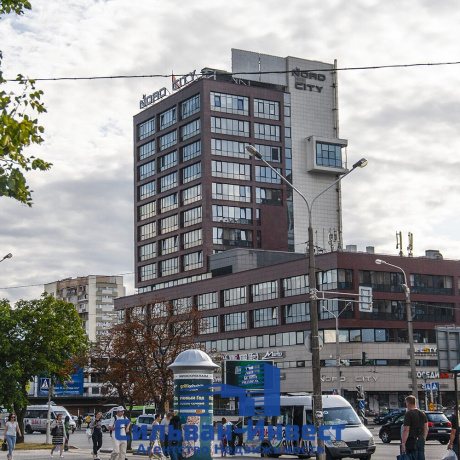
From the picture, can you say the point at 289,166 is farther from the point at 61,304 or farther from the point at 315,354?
the point at 315,354

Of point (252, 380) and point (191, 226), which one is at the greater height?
point (191, 226)

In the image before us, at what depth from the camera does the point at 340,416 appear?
28000mm

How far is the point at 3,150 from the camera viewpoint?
12.7 metres

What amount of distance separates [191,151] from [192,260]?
1352 centimetres

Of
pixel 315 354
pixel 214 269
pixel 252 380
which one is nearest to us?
pixel 315 354

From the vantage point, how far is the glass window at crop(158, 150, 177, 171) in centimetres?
10738

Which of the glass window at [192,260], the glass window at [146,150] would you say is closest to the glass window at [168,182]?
the glass window at [146,150]

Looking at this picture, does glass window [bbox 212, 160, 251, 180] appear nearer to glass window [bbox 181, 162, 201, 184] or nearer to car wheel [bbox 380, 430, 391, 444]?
glass window [bbox 181, 162, 201, 184]

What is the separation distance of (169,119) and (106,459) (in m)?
80.6

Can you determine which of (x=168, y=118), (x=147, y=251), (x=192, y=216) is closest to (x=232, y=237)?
(x=192, y=216)

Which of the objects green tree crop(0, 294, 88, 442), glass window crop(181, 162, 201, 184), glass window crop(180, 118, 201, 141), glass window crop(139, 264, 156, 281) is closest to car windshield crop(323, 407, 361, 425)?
green tree crop(0, 294, 88, 442)

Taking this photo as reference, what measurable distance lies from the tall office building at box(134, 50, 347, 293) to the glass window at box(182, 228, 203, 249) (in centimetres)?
12

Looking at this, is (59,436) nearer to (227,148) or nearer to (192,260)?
(192,260)

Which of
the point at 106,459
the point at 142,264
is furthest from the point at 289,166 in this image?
the point at 106,459
